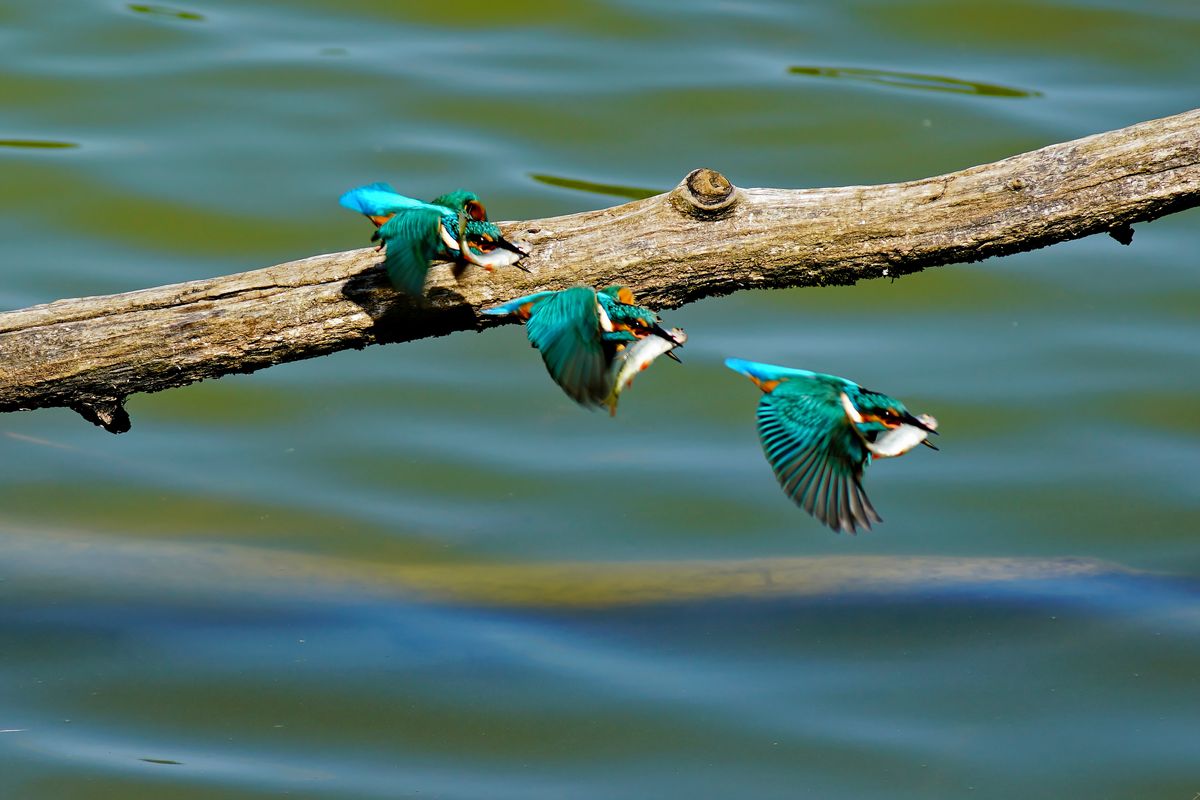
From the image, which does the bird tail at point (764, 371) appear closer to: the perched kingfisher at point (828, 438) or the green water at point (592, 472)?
the perched kingfisher at point (828, 438)

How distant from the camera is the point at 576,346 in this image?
8.23 feet

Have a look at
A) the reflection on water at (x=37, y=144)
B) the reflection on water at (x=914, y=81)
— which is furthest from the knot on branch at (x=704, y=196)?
the reflection on water at (x=37, y=144)

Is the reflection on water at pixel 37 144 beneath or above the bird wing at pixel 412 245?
above

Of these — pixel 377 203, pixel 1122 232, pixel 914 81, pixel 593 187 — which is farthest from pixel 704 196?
pixel 914 81

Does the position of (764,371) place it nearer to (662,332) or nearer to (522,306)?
(662,332)

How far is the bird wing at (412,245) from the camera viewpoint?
2650 millimetres

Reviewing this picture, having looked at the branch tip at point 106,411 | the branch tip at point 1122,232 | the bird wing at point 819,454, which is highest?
the branch tip at point 1122,232

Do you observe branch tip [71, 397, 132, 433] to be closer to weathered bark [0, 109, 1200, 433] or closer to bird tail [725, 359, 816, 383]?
weathered bark [0, 109, 1200, 433]

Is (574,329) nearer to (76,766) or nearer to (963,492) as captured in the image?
(76,766)

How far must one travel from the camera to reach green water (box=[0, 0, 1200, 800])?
3.84m

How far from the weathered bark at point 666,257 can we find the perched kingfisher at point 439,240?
0.23ft

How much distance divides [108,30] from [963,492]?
5450 mm

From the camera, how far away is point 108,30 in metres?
8.00

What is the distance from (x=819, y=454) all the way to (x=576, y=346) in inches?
17.6
